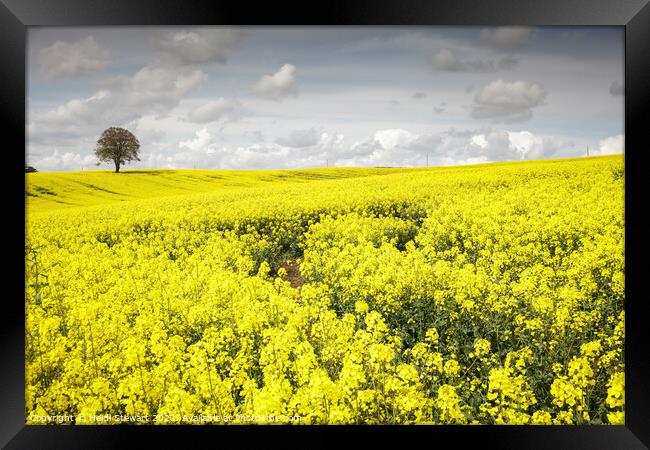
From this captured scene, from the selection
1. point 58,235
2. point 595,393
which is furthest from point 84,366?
point 595,393

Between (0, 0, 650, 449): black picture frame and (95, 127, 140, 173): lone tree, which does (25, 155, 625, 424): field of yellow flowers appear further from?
(95, 127, 140, 173): lone tree

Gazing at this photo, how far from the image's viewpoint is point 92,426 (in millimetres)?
4016

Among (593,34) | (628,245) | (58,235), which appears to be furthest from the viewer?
(58,235)

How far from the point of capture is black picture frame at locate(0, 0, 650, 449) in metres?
3.97

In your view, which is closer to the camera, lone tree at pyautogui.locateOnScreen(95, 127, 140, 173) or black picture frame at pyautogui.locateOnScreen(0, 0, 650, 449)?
black picture frame at pyautogui.locateOnScreen(0, 0, 650, 449)

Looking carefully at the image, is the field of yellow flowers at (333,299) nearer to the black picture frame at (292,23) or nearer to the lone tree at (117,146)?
the black picture frame at (292,23)

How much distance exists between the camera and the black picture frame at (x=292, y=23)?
3.97 m

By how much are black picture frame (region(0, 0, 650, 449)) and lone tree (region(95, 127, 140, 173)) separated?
0.84m

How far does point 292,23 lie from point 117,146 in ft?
8.00

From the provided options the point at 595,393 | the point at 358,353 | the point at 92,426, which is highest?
the point at 358,353

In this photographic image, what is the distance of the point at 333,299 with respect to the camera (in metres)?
4.89

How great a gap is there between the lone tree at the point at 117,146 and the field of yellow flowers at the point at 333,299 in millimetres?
558

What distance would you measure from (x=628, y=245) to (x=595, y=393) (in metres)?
1.40

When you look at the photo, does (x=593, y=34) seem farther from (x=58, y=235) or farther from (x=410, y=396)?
(x=58, y=235)
